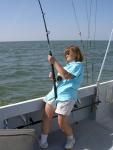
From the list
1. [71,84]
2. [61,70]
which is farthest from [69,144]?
[61,70]

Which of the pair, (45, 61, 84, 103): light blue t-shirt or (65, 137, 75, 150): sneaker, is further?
(65, 137, 75, 150): sneaker

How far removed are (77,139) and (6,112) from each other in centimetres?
100

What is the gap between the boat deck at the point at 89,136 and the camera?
2.88 metres

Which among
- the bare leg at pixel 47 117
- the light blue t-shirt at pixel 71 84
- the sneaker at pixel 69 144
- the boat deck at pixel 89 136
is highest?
the light blue t-shirt at pixel 71 84

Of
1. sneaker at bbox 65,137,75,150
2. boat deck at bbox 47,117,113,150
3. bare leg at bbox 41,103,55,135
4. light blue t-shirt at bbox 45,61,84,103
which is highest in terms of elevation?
light blue t-shirt at bbox 45,61,84,103

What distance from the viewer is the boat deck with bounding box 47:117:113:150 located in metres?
2.88

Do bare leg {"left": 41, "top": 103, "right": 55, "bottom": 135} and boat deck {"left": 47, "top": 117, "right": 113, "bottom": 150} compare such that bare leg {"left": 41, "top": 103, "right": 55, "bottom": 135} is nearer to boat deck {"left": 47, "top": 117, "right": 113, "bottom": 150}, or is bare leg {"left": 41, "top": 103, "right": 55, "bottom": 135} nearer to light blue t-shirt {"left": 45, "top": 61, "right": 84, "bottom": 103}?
light blue t-shirt {"left": 45, "top": 61, "right": 84, "bottom": 103}

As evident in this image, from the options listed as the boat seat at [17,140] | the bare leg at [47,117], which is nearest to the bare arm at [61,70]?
the bare leg at [47,117]

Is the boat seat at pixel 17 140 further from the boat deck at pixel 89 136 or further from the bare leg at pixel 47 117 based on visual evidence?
the boat deck at pixel 89 136

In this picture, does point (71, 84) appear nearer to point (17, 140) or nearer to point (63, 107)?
point (63, 107)

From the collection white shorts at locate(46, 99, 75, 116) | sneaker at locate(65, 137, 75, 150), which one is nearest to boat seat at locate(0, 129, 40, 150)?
white shorts at locate(46, 99, 75, 116)

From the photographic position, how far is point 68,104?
2596 millimetres

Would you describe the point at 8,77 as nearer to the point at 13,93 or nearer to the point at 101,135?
the point at 13,93

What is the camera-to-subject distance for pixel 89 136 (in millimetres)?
3123
